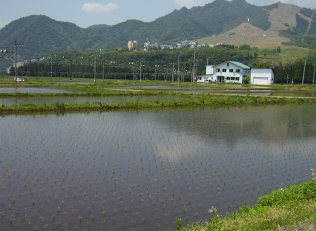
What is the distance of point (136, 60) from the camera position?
105 meters

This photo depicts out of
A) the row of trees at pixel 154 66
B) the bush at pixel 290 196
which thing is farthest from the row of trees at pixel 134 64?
the bush at pixel 290 196

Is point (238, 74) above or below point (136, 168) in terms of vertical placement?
above

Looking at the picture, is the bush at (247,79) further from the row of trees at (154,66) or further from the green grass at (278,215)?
the green grass at (278,215)

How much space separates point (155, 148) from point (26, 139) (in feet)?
17.2

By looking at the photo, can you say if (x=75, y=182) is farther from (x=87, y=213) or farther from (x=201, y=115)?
Result: (x=201, y=115)

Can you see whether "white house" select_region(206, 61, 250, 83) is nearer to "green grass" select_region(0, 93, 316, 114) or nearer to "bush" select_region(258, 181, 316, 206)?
"green grass" select_region(0, 93, 316, 114)

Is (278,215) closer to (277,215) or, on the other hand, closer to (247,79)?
(277,215)

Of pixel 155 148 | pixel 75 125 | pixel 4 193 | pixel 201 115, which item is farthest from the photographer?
pixel 201 115

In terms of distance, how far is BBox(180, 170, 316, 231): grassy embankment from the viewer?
19.5ft

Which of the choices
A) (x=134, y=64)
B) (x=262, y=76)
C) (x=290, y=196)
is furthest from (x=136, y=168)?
(x=134, y=64)

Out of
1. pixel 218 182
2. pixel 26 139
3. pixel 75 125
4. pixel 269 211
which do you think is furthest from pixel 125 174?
pixel 75 125

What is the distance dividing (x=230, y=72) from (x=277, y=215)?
205 ft

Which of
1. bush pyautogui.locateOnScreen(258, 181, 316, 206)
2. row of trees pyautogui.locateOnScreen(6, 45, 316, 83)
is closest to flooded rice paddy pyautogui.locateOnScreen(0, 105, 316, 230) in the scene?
bush pyautogui.locateOnScreen(258, 181, 316, 206)

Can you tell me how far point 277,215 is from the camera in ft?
20.9
